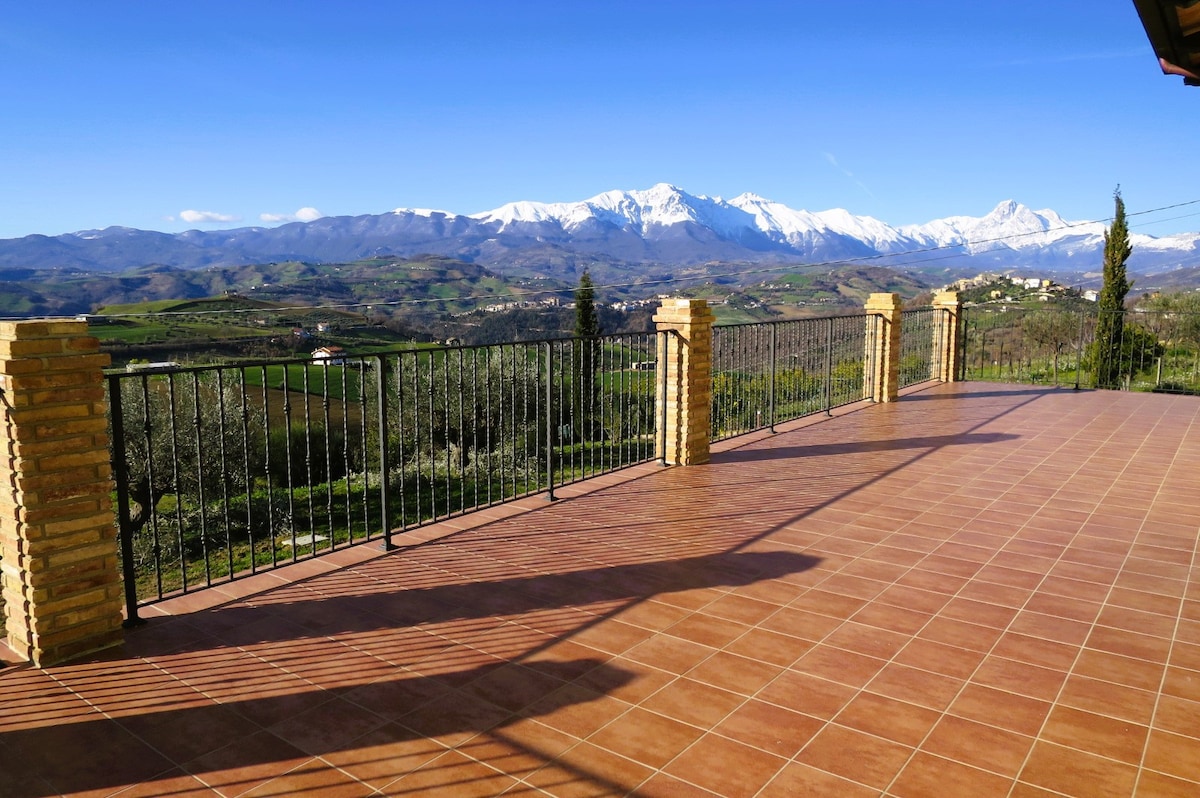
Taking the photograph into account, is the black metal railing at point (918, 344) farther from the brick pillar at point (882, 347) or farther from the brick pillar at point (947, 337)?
the brick pillar at point (882, 347)

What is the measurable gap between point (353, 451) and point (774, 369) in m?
11.3

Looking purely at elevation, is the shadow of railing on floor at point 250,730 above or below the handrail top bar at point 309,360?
below

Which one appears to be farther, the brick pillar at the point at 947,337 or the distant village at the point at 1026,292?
the distant village at the point at 1026,292

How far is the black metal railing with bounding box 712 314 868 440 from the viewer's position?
27.0ft

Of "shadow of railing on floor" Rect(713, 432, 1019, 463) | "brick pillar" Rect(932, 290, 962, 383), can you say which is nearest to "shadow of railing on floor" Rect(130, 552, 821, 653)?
"shadow of railing on floor" Rect(713, 432, 1019, 463)

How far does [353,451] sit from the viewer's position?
56.5 feet

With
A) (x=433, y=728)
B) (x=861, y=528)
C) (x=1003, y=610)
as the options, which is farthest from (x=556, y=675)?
(x=861, y=528)

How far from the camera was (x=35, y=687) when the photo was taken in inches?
117

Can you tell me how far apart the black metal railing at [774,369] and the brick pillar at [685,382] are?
1.13 ft

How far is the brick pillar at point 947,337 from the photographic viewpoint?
12211 millimetres

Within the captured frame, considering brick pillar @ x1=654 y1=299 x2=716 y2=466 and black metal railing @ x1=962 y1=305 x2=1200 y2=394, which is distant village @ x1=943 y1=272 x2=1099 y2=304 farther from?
brick pillar @ x1=654 y1=299 x2=716 y2=466

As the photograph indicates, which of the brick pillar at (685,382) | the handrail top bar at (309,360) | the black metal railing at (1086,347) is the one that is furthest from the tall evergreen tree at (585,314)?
the handrail top bar at (309,360)

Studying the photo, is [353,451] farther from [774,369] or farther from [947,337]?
[947,337]

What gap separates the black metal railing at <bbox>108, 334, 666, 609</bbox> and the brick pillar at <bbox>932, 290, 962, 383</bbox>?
5.13m
